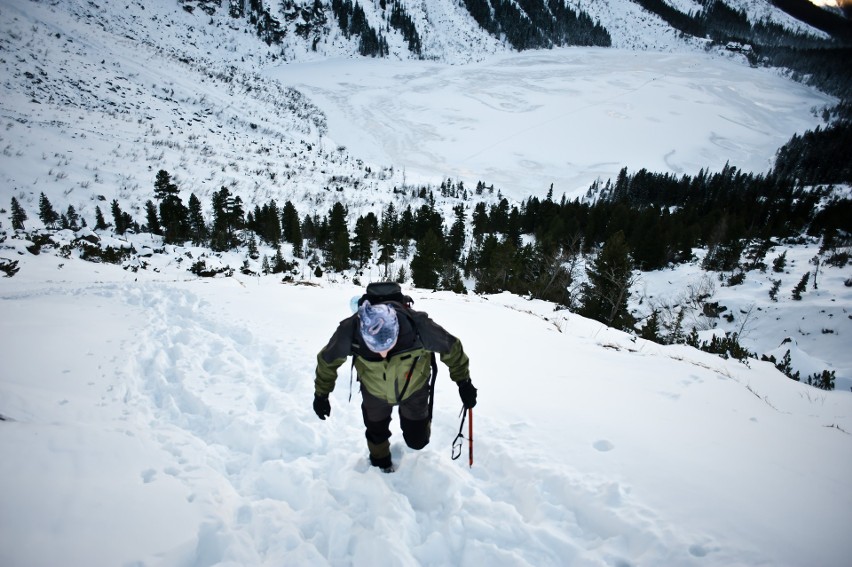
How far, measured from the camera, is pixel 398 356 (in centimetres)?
305

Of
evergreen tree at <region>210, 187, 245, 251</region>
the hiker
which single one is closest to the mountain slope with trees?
evergreen tree at <region>210, 187, 245, 251</region>

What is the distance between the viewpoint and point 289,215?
1614 inches

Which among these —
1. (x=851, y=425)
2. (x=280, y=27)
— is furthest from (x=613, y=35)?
(x=851, y=425)

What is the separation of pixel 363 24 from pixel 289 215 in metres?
129

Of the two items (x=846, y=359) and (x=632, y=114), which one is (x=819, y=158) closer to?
(x=632, y=114)

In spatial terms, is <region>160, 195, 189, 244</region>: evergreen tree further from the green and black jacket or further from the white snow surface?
the green and black jacket

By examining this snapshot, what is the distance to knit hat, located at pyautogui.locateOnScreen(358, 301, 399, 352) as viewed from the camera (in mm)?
2838

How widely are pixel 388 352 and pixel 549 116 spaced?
119m

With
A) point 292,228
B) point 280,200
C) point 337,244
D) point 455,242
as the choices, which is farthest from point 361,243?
point 280,200

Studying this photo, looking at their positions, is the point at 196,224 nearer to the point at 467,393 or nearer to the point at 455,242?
the point at 455,242

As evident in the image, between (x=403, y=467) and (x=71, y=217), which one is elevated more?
(x=403, y=467)

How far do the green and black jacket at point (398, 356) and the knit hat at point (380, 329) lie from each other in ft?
0.55

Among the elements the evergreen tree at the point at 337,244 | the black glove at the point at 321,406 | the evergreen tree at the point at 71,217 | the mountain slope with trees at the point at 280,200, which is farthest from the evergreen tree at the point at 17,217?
the black glove at the point at 321,406

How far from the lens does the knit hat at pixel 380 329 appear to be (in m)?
2.84
